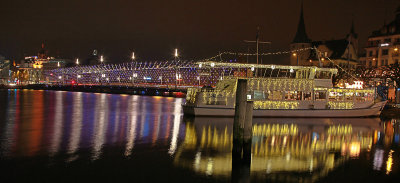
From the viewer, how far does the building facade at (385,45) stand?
7075cm

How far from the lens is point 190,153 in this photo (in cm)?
1853

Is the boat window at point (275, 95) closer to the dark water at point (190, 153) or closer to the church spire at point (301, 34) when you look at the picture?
the dark water at point (190, 153)

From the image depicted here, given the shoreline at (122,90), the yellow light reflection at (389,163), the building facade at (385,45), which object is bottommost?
the yellow light reflection at (389,163)

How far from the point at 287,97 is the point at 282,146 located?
13086 mm

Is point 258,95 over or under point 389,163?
over

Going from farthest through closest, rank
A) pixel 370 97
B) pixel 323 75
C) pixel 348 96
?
pixel 370 97
pixel 323 75
pixel 348 96

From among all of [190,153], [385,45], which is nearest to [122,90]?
[385,45]

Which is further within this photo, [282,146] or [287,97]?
[287,97]

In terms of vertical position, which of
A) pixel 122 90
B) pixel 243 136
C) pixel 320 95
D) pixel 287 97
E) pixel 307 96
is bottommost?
pixel 243 136

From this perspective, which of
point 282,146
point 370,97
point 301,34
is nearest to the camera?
point 282,146

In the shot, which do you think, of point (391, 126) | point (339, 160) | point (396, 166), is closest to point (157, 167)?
point (339, 160)

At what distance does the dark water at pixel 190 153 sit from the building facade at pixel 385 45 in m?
48.7

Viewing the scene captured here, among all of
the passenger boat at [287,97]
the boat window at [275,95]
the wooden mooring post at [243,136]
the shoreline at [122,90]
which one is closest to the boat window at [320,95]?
the passenger boat at [287,97]

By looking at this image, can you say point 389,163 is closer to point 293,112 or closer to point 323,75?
point 293,112
